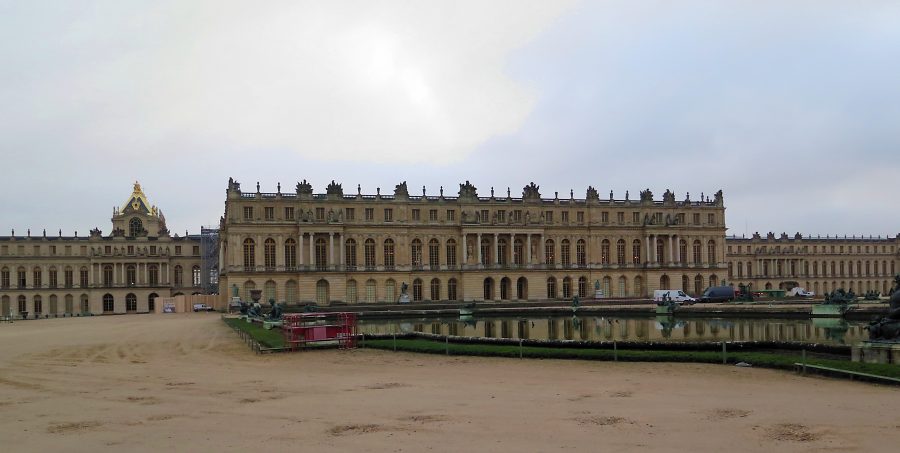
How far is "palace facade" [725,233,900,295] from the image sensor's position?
11662 cm

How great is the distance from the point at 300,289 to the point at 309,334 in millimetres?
47540

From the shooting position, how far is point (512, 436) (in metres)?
11.9

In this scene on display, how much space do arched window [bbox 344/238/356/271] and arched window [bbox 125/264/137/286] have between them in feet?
114

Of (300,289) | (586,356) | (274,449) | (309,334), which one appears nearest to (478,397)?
(274,449)

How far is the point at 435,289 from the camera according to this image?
81.2 m

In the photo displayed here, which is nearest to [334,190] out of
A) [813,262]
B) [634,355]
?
[634,355]

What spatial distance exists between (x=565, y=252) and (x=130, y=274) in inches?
2223

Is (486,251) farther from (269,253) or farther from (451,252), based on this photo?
(269,253)

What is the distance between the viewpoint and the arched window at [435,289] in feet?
265

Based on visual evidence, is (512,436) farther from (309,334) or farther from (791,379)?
(309,334)

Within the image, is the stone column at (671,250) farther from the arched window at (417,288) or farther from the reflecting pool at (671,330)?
the reflecting pool at (671,330)

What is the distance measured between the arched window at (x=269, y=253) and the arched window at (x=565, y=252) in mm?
32388

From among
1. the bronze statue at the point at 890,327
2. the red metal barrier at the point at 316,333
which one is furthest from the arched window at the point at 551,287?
the bronze statue at the point at 890,327

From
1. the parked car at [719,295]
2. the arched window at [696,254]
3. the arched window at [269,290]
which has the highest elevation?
the arched window at [696,254]
